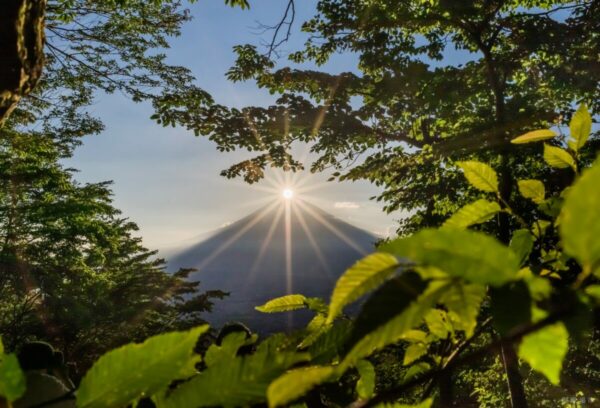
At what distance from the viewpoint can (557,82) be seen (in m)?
9.30

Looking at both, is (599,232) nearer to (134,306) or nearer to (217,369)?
(217,369)

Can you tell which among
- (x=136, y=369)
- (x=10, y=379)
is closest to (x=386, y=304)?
(x=136, y=369)

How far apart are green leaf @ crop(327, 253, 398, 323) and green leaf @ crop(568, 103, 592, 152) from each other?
2.19ft

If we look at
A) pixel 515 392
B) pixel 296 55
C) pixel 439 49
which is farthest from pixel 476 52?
pixel 515 392

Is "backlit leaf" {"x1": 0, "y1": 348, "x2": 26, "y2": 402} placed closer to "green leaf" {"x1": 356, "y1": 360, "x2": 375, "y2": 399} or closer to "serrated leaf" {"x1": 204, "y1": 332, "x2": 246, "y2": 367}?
"serrated leaf" {"x1": 204, "y1": 332, "x2": 246, "y2": 367}

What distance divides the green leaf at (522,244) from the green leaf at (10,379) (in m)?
0.74

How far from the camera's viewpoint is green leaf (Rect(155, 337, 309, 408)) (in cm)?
36

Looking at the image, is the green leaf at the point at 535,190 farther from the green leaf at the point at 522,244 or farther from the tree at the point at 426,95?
the tree at the point at 426,95

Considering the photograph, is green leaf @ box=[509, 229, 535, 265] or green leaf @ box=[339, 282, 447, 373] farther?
green leaf @ box=[509, 229, 535, 265]

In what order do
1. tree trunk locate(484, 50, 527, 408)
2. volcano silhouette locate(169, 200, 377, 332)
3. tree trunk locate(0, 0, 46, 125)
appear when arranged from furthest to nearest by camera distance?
volcano silhouette locate(169, 200, 377, 332)
tree trunk locate(484, 50, 527, 408)
tree trunk locate(0, 0, 46, 125)

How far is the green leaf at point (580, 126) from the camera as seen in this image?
2.63 ft

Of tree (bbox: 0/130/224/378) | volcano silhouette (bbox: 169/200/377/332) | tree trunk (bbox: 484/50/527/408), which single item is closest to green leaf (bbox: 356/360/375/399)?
tree trunk (bbox: 484/50/527/408)

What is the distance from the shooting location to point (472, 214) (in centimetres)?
65

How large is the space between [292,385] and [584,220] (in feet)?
0.83
